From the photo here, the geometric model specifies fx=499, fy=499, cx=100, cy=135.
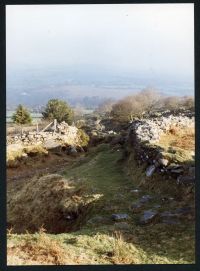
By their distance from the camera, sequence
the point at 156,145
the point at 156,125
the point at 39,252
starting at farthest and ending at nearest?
the point at 156,125 < the point at 156,145 < the point at 39,252

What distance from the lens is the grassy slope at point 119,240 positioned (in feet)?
14.0

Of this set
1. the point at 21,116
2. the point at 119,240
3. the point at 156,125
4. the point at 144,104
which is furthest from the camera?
Result: the point at 156,125

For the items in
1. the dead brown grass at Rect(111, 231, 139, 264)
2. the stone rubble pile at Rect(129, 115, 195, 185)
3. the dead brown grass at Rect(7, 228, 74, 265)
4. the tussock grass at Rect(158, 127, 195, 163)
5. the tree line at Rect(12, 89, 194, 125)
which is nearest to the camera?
the dead brown grass at Rect(7, 228, 74, 265)

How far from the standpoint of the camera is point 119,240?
4.45 metres

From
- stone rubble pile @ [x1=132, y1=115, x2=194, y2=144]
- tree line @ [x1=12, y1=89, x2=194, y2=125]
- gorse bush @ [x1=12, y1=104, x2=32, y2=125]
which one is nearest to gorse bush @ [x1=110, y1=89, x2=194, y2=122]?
tree line @ [x1=12, y1=89, x2=194, y2=125]

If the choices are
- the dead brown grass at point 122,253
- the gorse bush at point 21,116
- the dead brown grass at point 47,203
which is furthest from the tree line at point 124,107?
the dead brown grass at point 122,253

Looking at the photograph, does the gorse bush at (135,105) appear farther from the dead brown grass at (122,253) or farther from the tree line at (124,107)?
the dead brown grass at (122,253)

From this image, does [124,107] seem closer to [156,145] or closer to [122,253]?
[156,145]

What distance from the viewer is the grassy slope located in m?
4.25

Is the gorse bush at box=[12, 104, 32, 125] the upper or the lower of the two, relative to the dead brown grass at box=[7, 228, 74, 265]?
upper

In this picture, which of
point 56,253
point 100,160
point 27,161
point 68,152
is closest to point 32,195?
point 27,161

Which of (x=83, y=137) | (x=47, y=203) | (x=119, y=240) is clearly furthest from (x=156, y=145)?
(x=119, y=240)

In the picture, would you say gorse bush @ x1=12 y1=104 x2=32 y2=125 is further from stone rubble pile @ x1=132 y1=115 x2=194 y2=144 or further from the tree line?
stone rubble pile @ x1=132 y1=115 x2=194 y2=144


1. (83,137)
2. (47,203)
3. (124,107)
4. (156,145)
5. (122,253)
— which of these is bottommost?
(122,253)
